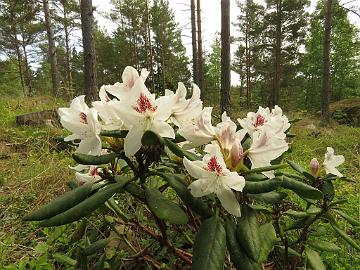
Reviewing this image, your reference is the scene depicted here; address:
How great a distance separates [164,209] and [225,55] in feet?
27.7

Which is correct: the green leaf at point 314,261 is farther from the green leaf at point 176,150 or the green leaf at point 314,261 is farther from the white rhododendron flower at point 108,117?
the white rhododendron flower at point 108,117

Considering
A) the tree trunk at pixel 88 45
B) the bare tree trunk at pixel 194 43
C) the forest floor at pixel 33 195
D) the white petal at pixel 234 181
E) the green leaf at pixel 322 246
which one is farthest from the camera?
the bare tree trunk at pixel 194 43

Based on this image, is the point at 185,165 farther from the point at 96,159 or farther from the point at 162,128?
the point at 96,159

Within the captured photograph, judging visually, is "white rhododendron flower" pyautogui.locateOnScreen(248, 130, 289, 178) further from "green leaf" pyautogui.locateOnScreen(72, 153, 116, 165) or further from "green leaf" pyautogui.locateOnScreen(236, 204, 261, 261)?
"green leaf" pyautogui.locateOnScreen(72, 153, 116, 165)

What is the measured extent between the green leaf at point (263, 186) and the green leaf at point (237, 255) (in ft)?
0.46

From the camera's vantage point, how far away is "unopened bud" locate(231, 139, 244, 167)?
0.99 m

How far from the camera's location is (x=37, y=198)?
9.70 feet

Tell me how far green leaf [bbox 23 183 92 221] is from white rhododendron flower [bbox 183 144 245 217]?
327mm

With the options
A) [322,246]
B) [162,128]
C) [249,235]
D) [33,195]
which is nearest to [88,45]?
[33,195]

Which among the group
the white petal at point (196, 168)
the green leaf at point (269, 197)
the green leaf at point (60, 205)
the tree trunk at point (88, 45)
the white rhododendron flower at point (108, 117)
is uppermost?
the tree trunk at point (88, 45)

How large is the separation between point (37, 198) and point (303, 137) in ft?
23.0

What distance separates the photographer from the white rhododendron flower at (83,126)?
946 mm

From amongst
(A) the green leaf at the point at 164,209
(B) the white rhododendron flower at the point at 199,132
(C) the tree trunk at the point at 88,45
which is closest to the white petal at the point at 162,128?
(B) the white rhododendron flower at the point at 199,132

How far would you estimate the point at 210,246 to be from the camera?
3.03ft
